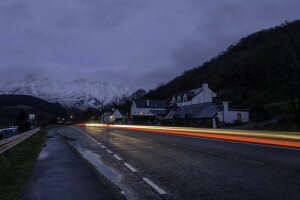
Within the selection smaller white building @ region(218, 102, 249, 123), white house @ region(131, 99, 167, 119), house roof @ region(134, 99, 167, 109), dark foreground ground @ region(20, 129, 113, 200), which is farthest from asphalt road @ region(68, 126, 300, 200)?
house roof @ region(134, 99, 167, 109)

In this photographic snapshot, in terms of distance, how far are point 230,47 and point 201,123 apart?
99.6 m

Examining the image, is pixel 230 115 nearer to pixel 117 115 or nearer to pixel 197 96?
pixel 197 96

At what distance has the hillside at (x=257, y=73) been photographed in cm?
2784

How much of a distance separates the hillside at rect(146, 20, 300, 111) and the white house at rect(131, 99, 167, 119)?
20.4m

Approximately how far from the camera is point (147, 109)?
10556 cm

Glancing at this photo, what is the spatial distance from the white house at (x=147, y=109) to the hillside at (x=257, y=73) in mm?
20437

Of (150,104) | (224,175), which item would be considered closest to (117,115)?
(150,104)

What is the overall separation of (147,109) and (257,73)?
1656 inches

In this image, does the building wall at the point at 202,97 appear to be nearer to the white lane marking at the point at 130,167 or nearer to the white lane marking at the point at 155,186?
the white lane marking at the point at 130,167

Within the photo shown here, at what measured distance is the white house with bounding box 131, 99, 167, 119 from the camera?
10256 cm

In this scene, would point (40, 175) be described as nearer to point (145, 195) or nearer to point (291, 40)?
point (145, 195)

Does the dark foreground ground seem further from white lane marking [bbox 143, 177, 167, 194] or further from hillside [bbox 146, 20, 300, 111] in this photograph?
hillside [bbox 146, 20, 300, 111]

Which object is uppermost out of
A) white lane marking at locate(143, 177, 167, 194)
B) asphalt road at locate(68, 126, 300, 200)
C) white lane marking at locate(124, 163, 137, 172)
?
asphalt road at locate(68, 126, 300, 200)

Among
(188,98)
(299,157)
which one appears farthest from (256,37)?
(299,157)
